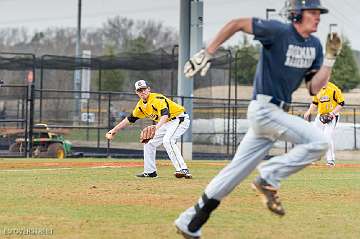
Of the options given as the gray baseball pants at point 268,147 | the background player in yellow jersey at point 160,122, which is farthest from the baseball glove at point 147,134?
the gray baseball pants at point 268,147

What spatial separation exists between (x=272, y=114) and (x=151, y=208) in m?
3.11

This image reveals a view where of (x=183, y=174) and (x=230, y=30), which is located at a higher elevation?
(x=230, y=30)

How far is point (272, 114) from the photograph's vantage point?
7.23 m

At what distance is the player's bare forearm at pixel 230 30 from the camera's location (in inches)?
275

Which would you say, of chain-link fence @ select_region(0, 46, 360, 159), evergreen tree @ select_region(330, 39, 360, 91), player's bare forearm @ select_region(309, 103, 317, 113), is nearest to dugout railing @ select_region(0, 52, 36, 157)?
chain-link fence @ select_region(0, 46, 360, 159)

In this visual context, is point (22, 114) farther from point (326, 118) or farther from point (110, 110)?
point (326, 118)

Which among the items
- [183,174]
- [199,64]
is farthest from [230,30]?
[183,174]

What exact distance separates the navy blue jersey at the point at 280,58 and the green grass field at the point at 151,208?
4.94ft

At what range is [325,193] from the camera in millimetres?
12289

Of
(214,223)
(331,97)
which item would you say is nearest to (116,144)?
(331,97)

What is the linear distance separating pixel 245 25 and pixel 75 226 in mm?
2851

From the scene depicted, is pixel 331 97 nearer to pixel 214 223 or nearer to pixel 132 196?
pixel 132 196

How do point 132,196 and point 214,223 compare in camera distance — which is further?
point 132,196

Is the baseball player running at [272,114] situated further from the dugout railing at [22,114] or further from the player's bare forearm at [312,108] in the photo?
the dugout railing at [22,114]
